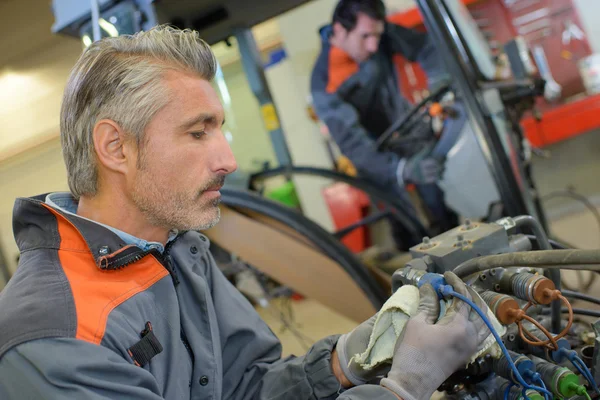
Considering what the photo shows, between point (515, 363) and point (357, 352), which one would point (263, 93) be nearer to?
point (357, 352)

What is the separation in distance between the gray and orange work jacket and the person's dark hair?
2.79 meters

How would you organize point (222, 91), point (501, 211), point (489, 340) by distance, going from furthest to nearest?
point (222, 91)
point (501, 211)
point (489, 340)

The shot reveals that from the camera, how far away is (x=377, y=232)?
457 centimetres

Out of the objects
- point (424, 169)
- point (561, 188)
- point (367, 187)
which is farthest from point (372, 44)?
point (561, 188)

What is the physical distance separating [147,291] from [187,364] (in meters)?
0.19

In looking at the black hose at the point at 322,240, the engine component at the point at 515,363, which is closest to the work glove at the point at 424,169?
the black hose at the point at 322,240

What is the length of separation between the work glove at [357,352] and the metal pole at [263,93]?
2.06 metres

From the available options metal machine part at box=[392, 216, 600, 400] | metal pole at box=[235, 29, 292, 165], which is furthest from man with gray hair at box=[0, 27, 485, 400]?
metal pole at box=[235, 29, 292, 165]

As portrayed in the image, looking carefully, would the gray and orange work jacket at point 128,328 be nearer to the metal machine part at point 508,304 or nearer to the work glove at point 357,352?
the work glove at point 357,352

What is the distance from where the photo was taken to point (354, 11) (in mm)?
3596

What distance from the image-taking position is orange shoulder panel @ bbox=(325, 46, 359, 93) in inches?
152

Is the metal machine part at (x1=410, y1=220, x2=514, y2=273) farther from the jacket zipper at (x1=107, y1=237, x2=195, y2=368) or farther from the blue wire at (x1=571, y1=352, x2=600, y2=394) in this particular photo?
the jacket zipper at (x1=107, y1=237, x2=195, y2=368)

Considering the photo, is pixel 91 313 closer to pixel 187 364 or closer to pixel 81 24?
pixel 187 364

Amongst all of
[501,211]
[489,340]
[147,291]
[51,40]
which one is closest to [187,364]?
[147,291]
